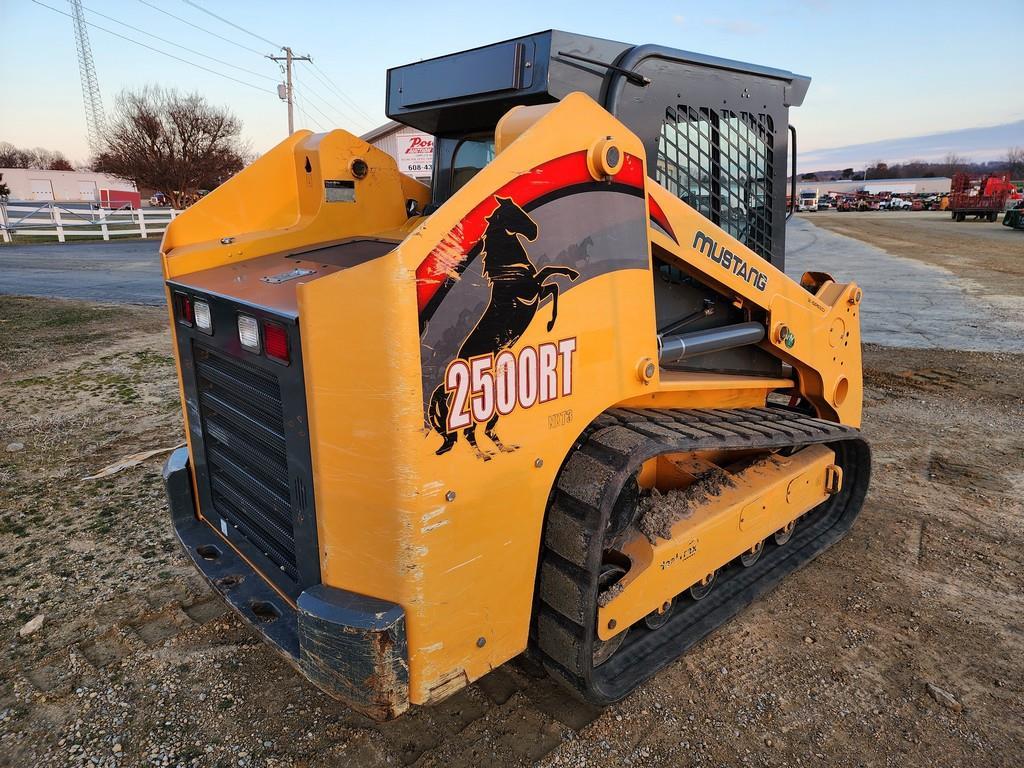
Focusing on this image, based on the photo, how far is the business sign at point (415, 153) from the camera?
18553 millimetres

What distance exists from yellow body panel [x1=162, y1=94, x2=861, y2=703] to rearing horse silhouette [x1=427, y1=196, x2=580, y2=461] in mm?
36

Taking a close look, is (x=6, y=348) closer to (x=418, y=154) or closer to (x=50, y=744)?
(x=50, y=744)

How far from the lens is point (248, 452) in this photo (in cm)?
262

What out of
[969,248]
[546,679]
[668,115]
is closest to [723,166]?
[668,115]

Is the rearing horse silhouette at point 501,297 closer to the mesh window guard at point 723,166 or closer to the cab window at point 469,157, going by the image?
the mesh window guard at point 723,166

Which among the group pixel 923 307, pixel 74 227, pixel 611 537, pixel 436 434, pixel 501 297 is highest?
pixel 501 297

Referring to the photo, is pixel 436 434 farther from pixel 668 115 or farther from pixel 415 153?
pixel 415 153

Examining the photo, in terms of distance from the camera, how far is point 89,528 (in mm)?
3994

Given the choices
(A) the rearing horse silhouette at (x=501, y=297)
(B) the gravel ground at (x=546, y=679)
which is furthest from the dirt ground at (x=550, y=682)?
(A) the rearing horse silhouette at (x=501, y=297)

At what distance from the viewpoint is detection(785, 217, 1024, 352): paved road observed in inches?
356

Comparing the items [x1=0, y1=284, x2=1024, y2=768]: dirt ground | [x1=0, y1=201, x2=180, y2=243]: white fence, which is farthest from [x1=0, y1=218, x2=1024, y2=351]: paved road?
[x1=0, y1=284, x2=1024, y2=768]: dirt ground

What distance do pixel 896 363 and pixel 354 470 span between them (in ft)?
25.1

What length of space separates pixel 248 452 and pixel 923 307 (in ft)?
39.1

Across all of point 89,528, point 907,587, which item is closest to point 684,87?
point 907,587
